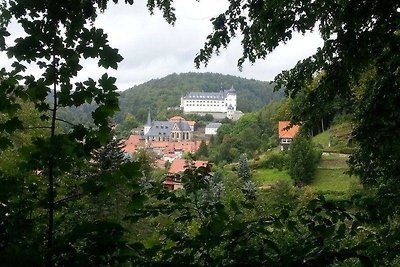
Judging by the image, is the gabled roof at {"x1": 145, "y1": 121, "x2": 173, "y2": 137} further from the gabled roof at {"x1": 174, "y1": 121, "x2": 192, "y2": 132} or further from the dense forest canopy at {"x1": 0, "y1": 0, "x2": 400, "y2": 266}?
the dense forest canopy at {"x1": 0, "y1": 0, "x2": 400, "y2": 266}

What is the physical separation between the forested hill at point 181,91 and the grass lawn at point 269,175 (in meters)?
88.2

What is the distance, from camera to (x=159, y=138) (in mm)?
112062

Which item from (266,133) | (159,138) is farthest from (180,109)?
(266,133)

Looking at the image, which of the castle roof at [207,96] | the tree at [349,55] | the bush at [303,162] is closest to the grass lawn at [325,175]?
the bush at [303,162]

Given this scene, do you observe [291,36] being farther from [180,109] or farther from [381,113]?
[180,109]

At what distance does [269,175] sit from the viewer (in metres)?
44.9

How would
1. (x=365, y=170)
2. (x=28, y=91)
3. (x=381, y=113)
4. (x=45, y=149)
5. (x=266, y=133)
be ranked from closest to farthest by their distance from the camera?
(x=45, y=149), (x=28, y=91), (x=381, y=113), (x=365, y=170), (x=266, y=133)

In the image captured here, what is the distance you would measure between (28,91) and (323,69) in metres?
3.46

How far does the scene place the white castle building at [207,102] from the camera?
14838cm

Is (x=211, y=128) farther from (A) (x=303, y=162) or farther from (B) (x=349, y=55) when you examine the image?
(B) (x=349, y=55)

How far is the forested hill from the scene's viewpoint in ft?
488

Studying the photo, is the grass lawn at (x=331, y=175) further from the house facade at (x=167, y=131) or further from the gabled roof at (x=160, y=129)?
the gabled roof at (x=160, y=129)

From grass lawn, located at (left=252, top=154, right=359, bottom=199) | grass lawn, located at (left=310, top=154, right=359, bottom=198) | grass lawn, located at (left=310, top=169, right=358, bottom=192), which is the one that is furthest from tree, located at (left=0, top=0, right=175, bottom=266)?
grass lawn, located at (left=310, top=169, right=358, bottom=192)

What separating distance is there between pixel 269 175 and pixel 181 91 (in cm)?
12402
